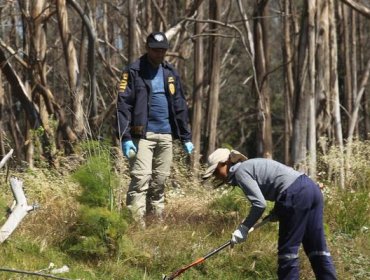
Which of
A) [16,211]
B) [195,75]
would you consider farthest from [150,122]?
[195,75]

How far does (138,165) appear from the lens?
7.95 metres

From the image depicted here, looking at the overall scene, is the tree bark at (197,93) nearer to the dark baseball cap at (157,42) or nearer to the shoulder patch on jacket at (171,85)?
the shoulder patch on jacket at (171,85)

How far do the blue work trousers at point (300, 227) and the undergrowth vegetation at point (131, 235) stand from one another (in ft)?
3.35

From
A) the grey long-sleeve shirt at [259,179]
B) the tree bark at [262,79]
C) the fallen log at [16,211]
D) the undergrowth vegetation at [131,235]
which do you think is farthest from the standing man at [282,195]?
the tree bark at [262,79]

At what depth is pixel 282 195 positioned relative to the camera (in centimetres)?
623

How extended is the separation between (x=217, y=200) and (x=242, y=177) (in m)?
2.58

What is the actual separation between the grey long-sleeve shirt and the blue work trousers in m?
0.07

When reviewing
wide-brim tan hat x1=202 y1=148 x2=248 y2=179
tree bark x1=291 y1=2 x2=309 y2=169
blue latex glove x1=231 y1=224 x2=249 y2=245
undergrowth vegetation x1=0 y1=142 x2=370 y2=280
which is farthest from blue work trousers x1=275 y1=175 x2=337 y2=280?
tree bark x1=291 y1=2 x2=309 y2=169

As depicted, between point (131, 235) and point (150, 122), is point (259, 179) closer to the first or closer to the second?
point (131, 235)

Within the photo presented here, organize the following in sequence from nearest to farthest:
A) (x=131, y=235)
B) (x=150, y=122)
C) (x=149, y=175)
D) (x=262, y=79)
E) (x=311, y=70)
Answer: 1. (x=131, y=235)
2. (x=149, y=175)
3. (x=150, y=122)
4. (x=311, y=70)
5. (x=262, y=79)

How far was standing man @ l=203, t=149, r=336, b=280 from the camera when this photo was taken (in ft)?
20.3

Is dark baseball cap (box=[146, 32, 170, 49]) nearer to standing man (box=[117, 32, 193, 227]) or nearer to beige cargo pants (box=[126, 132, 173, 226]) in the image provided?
standing man (box=[117, 32, 193, 227])

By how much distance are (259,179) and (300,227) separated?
20.5 inches

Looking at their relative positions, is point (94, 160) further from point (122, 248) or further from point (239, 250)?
point (239, 250)
